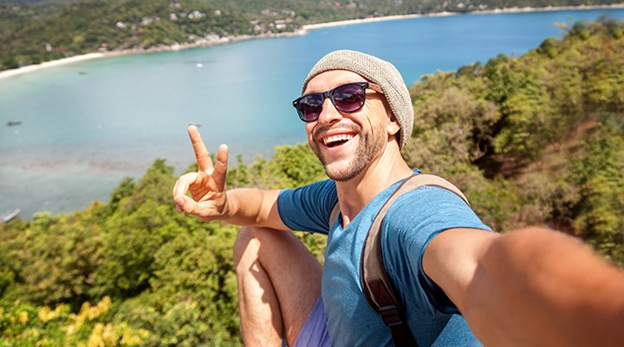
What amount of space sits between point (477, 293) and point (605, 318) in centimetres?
24

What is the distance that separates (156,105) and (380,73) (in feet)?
133

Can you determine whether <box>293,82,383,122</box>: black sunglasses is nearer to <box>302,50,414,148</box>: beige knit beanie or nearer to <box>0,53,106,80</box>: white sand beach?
<box>302,50,414,148</box>: beige knit beanie

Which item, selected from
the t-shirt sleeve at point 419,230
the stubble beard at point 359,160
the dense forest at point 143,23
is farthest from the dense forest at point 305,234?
the dense forest at point 143,23

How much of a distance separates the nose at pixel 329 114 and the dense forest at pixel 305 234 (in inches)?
97.1

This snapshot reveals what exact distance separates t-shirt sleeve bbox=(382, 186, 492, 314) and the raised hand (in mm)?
984

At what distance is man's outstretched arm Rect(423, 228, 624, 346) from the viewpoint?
472 mm

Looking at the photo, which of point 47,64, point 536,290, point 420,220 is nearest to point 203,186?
point 420,220

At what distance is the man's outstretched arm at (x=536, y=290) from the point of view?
0.47m

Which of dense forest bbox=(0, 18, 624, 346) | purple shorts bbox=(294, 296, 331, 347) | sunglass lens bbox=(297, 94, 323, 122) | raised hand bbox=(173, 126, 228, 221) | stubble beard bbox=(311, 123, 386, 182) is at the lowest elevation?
dense forest bbox=(0, 18, 624, 346)

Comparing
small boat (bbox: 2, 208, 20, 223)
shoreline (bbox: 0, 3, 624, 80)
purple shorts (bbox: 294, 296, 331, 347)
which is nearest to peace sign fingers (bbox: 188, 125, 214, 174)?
purple shorts (bbox: 294, 296, 331, 347)

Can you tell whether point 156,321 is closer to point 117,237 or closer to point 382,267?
point 382,267

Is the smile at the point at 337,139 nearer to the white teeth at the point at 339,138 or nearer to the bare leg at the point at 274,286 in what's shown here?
the white teeth at the point at 339,138

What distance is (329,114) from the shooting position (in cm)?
158

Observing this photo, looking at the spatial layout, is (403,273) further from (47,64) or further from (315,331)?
(47,64)
